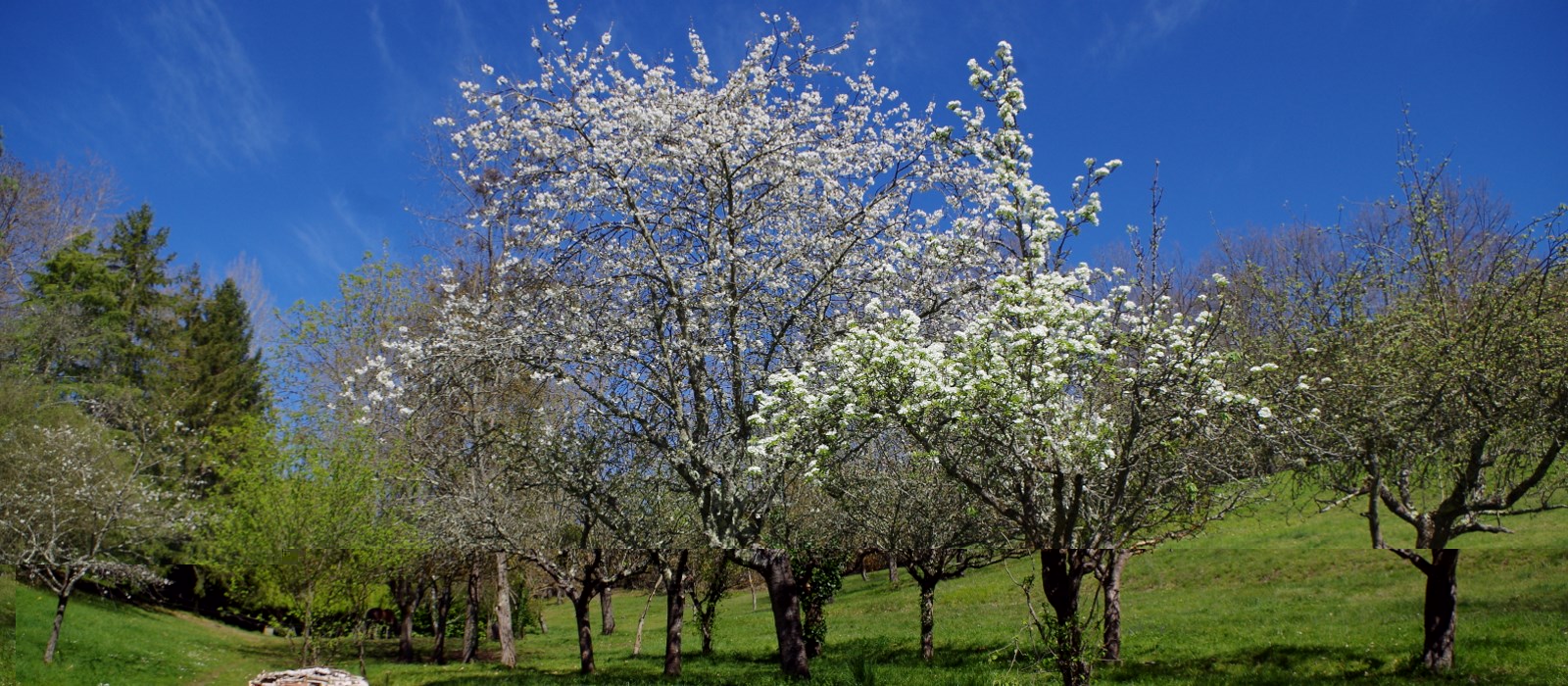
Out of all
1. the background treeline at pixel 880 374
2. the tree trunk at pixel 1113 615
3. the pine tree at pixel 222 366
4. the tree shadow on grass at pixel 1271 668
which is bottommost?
the tree shadow on grass at pixel 1271 668

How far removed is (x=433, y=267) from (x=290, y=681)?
1874 centimetres

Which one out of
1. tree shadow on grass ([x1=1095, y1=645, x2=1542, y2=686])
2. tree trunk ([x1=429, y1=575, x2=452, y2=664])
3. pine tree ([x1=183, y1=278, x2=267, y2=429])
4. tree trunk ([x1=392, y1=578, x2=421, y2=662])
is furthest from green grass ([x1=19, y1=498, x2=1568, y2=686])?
pine tree ([x1=183, y1=278, x2=267, y2=429])

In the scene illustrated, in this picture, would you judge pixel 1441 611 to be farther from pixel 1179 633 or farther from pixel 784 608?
pixel 784 608

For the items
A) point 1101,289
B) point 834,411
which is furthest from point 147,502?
point 1101,289

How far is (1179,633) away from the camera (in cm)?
1617

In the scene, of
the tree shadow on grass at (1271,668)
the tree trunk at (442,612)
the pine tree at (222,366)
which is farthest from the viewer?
the pine tree at (222,366)

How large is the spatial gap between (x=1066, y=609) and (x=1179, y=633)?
9.89 m

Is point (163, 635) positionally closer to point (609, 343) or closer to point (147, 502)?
point (147, 502)

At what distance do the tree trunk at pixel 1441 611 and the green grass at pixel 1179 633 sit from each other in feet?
0.94

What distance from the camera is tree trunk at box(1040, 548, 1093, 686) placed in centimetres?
769

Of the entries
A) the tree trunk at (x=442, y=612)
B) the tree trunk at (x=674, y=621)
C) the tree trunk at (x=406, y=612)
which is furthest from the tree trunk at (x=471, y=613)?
A: the tree trunk at (x=674, y=621)

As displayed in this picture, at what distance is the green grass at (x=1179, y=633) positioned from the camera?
39.4ft

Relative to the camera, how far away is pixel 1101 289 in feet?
30.9

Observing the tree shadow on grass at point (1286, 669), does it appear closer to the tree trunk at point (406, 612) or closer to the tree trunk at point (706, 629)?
the tree trunk at point (706, 629)
